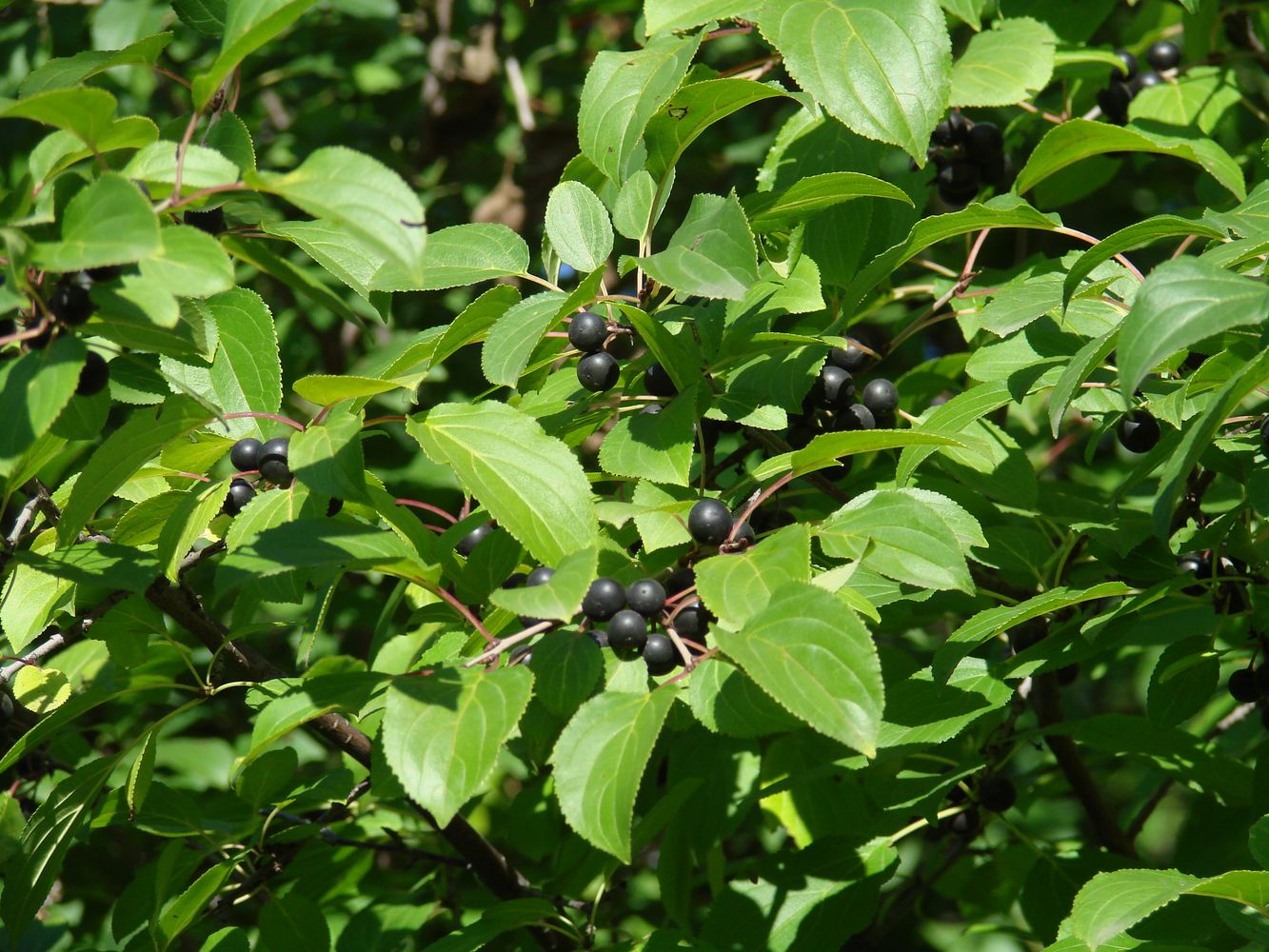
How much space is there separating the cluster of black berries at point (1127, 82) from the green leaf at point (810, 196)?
3.66 feet

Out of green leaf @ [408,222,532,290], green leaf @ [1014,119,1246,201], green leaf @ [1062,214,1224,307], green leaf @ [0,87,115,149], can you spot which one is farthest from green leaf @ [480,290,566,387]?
green leaf @ [1014,119,1246,201]

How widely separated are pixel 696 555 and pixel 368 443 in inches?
105

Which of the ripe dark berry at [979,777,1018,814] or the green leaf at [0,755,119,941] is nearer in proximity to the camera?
the green leaf at [0,755,119,941]

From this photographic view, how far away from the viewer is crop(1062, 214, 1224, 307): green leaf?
5.27 ft

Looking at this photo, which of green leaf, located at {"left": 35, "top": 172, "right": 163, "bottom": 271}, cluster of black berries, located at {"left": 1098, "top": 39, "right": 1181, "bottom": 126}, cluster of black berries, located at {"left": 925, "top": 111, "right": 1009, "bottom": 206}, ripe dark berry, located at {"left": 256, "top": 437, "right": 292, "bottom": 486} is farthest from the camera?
cluster of black berries, located at {"left": 1098, "top": 39, "right": 1181, "bottom": 126}

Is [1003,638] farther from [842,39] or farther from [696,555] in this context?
[842,39]

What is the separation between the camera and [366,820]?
2557mm

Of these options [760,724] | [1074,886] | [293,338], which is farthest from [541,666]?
[293,338]

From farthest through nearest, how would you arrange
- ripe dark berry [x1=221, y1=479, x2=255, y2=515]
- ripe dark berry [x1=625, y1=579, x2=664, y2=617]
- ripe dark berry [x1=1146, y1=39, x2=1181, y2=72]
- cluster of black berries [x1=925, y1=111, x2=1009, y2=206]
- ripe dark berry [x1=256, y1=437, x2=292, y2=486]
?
ripe dark berry [x1=1146, y1=39, x2=1181, y2=72]
cluster of black berries [x1=925, y1=111, x2=1009, y2=206]
ripe dark berry [x1=221, y1=479, x2=255, y2=515]
ripe dark berry [x1=256, y1=437, x2=292, y2=486]
ripe dark berry [x1=625, y1=579, x2=664, y2=617]

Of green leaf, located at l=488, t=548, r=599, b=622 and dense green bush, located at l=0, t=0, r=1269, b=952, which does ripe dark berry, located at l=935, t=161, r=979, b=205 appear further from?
green leaf, located at l=488, t=548, r=599, b=622

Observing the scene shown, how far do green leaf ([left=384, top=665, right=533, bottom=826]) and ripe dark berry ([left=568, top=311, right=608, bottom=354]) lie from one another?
57 cm

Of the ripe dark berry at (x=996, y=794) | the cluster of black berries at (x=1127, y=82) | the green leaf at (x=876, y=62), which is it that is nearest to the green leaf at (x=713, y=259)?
the green leaf at (x=876, y=62)

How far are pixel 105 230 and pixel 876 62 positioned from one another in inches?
41.5

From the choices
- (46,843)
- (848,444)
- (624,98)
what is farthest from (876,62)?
(46,843)
